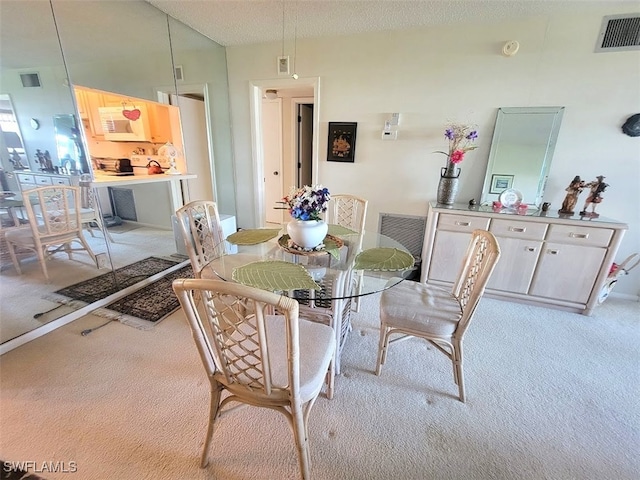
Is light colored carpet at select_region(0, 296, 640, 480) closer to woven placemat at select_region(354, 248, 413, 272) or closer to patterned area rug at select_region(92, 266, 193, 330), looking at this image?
patterned area rug at select_region(92, 266, 193, 330)

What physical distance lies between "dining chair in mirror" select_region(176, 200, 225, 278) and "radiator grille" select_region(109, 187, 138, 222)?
1.11m

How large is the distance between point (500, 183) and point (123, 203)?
3.90m

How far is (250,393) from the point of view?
1043 mm

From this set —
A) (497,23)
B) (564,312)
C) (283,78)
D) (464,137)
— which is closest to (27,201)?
(283,78)

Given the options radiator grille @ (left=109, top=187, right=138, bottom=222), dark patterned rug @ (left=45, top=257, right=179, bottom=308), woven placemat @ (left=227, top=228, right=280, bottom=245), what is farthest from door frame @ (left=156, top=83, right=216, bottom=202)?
woven placemat @ (left=227, top=228, right=280, bottom=245)

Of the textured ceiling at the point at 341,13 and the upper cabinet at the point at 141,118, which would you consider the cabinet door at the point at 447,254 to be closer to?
the textured ceiling at the point at 341,13

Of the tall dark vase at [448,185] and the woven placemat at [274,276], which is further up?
the tall dark vase at [448,185]

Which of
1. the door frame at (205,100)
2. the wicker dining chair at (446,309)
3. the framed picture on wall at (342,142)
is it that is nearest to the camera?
the wicker dining chair at (446,309)

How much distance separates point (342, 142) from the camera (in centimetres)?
315

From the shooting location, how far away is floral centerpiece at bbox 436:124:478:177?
2.51m

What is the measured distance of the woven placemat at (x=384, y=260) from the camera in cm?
159

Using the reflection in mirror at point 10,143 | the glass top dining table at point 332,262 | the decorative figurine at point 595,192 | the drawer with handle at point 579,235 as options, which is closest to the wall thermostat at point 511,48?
the decorative figurine at point 595,192

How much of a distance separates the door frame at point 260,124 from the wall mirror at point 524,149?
6.31 ft

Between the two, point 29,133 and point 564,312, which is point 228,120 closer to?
point 29,133
